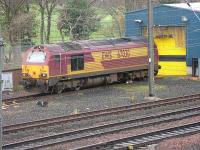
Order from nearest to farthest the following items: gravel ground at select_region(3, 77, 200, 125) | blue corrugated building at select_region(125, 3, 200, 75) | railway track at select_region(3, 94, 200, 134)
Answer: railway track at select_region(3, 94, 200, 134) → gravel ground at select_region(3, 77, 200, 125) → blue corrugated building at select_region(125, 3, 200, 75)

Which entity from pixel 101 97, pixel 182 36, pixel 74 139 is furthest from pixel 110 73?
pixel 74 139

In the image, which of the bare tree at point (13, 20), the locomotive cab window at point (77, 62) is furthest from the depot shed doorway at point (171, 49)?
the bare tree at point (13, 20)

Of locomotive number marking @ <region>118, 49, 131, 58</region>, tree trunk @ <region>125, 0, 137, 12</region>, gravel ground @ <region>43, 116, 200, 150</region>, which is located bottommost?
gravel ground @ <region>43, 116, 200, 150</region>

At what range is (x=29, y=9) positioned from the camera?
46000 millimetres

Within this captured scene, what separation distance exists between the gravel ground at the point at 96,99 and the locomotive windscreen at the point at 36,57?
241 cm

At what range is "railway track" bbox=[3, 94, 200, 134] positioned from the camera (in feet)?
61.2

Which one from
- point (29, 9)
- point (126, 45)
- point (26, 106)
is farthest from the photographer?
point (29, 9)

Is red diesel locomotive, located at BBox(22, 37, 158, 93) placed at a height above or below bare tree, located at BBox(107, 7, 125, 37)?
below

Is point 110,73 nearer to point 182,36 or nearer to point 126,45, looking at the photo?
point 126,45

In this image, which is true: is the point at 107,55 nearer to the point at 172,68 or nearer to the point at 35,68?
the point at 35,68

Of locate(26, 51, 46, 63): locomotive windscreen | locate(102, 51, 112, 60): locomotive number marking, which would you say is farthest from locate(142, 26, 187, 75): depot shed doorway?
locate(26, 51, 46, 63): locomotive windscreen

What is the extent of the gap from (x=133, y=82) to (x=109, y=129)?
608 inches

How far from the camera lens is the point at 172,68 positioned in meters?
37.7

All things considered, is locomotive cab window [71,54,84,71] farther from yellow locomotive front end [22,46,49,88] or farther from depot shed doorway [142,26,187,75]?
depot shed doorway [142,26,187,75]
